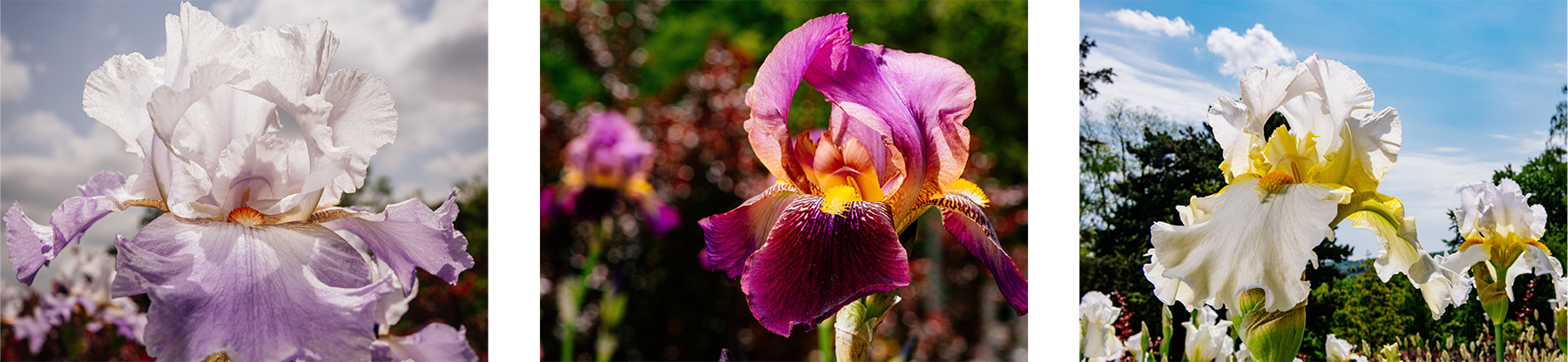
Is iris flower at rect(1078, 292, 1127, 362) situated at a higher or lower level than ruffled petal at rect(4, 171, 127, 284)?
lower

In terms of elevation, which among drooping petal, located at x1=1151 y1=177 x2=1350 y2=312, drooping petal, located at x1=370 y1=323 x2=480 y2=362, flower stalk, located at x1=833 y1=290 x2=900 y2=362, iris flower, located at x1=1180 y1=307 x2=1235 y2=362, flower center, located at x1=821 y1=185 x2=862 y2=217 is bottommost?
iris flower, located at x1=1180 y1=307 x2=1235 y2=362

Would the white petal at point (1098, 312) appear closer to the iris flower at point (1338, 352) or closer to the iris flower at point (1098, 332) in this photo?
the iris flower at point (1098, 332)

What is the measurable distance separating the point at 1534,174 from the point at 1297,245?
90 centimetres

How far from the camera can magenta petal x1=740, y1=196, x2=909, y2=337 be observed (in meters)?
0.50

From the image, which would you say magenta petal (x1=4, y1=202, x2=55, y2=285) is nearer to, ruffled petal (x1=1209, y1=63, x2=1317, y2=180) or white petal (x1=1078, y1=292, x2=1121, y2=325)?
ruffled petal (x1=1209, y1=63, x2=1317, y2=180)

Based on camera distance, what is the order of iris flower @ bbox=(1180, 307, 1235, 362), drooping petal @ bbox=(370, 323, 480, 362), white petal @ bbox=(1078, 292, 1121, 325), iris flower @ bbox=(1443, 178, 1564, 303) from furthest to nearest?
white petal @ bbox=(1078, 292, 1121, 325), iris flower @ bbox=(1180, 307, 1235, 362), iris flower @ bbox=(1443, 178, 1564, 303), drooping petal @ bbox=(370, 323, 480, 362)

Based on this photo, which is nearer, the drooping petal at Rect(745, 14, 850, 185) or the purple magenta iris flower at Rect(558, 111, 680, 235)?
the drooping petal at Rect(745, 14, 850, 185)

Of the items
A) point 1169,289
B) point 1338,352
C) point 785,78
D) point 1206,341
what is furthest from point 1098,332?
point 785,78

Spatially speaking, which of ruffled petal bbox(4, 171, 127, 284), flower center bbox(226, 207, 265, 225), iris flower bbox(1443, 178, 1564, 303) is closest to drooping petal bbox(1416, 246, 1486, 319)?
iris flower bbox(1443, 178, 1564, 303)

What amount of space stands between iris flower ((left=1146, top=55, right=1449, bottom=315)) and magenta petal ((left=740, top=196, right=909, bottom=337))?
277 mm

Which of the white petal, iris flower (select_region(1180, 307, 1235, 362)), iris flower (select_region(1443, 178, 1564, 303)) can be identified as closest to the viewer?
iris flower (select_region(1443, 178, 1564, 303))

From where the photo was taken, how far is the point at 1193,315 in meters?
1.19

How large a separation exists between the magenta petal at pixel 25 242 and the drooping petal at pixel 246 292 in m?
0.10

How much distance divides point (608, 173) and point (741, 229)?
259 cm
